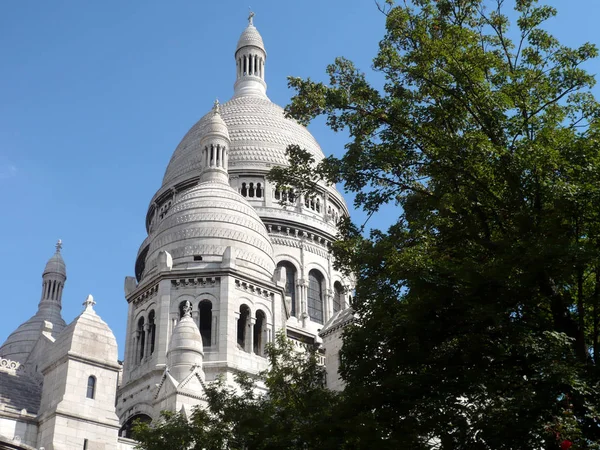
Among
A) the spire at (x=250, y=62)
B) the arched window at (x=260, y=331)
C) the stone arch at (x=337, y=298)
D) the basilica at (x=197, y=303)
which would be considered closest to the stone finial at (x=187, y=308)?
the basilica at (x=197, y=303)

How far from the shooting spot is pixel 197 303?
5038cm

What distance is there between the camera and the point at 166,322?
50156 mm

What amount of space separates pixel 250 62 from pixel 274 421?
220 ft

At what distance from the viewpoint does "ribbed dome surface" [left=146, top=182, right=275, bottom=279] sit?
53188 mm

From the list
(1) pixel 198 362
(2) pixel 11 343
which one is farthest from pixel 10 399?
(2) pixel 11 343

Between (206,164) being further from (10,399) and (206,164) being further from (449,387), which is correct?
(449,387)

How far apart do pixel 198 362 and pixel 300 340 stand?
1705cm

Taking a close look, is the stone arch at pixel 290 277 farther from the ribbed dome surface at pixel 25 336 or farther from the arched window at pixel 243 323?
the ribbed dome surface at pixel 25 336

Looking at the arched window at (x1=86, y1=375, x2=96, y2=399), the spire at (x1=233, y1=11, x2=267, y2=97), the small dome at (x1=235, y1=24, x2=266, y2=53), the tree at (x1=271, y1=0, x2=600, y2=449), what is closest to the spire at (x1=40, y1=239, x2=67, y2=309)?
the spire at (x1=233, y1=11, x2=267, y2=97)

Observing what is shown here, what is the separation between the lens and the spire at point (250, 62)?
85062 mm

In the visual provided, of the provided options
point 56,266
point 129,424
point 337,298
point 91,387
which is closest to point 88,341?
point 91,387

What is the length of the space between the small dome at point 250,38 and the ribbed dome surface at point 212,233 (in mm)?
31880

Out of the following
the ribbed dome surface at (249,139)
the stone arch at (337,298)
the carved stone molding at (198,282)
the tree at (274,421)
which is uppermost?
the ribbed dome surface at (249,139)

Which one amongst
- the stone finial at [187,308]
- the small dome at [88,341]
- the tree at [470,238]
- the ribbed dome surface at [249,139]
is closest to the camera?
the tree at [470,238]
